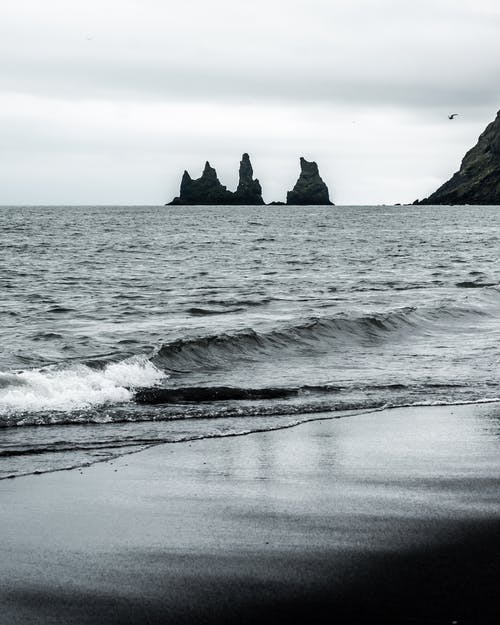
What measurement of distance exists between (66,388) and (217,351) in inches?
187

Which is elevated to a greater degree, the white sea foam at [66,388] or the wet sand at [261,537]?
the wet sand at [261,537]

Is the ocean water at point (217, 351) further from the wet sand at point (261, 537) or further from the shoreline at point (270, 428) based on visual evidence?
the wet sand at point (261, 537)

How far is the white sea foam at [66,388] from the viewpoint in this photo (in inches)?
430

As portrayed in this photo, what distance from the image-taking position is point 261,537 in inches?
228

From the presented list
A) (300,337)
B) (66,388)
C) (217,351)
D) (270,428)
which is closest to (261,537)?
(270,428)

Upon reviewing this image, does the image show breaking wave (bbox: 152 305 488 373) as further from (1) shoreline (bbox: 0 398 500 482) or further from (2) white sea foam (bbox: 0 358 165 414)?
(1) shoreline (bbox: 0 398 500 482)

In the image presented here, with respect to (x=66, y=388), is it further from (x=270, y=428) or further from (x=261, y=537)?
(x=261, y=537)

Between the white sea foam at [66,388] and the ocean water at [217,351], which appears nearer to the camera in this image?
the ocean water at [217,351]

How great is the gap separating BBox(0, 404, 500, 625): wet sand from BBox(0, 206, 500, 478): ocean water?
129 centimetres

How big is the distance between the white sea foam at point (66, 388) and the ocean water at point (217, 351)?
26mm

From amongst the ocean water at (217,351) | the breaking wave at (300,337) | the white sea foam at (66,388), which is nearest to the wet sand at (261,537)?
the ocean water at (217,351)

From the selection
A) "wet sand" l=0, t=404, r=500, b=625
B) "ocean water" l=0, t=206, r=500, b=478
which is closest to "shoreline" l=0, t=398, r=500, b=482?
"ocean water" l=0, t=206, r=500, b=478

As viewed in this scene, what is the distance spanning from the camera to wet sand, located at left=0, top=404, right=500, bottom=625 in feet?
15.4

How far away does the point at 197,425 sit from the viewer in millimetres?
10023
